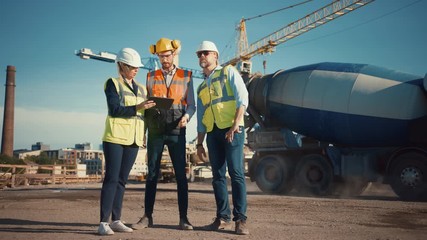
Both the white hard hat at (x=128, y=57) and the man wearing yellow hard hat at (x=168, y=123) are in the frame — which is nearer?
the white hard hat at (x=128, y=57)

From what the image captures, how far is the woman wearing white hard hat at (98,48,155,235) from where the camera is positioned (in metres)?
4.48

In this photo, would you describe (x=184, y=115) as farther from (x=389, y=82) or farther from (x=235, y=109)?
(x=389, y=82)

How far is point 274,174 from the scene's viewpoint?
42.4 ft

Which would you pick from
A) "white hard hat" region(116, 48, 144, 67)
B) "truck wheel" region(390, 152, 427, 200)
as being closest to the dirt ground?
"white hard hat" region(116, 48, 144, 67)

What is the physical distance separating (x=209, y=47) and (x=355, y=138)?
7.26 m

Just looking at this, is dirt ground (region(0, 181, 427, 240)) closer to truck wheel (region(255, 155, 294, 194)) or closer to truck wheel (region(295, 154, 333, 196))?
truck wheel (region(295, 154, 333, 196))

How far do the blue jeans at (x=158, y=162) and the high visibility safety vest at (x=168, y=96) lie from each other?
0.10 meters

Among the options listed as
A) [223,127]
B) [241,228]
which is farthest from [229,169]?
[241,228]

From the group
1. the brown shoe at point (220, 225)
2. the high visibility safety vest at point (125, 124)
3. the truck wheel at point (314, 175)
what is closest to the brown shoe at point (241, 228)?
the brown shoe at point (220, 225)

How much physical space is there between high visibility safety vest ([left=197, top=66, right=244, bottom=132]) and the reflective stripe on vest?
1.06 ft

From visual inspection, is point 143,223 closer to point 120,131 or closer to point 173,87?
point 120,131

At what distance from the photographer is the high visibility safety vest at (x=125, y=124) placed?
4508 millimetres

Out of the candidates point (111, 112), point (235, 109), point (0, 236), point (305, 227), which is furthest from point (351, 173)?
point (0, 236)

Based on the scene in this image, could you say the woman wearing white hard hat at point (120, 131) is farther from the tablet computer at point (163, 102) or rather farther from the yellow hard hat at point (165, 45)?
the yellow hard hat at point (165, 45)
